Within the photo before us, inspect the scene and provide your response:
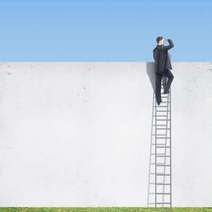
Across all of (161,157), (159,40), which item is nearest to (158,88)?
(159,40)

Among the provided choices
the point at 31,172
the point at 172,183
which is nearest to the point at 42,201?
the point at 31,172

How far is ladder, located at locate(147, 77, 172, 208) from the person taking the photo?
22.8 metres

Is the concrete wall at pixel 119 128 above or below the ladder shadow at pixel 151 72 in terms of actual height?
below

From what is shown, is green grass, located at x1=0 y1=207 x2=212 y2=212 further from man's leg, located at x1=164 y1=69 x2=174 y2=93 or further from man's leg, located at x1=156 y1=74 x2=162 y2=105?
man's leg, located at x1=164 y1=69 x2=174 y2=93

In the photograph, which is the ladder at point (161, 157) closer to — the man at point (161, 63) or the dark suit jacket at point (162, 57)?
the man at point (161, 63)

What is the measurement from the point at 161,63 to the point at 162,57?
0.12 m

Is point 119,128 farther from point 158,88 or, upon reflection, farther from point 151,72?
point 151,72

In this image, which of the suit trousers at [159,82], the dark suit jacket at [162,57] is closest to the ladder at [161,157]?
the suit trousers at [159,82]

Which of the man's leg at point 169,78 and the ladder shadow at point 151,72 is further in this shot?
the ladder shadow at point 151,72

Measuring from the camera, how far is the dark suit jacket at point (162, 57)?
2272 cm

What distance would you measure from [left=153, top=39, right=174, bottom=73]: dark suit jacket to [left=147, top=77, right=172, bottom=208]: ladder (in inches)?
8.9

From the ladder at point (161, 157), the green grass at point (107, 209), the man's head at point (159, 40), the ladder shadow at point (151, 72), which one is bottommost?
the green grass at point (107, 209)

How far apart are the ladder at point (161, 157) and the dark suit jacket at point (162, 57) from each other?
23 centimetres

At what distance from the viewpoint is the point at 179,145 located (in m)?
22.9
